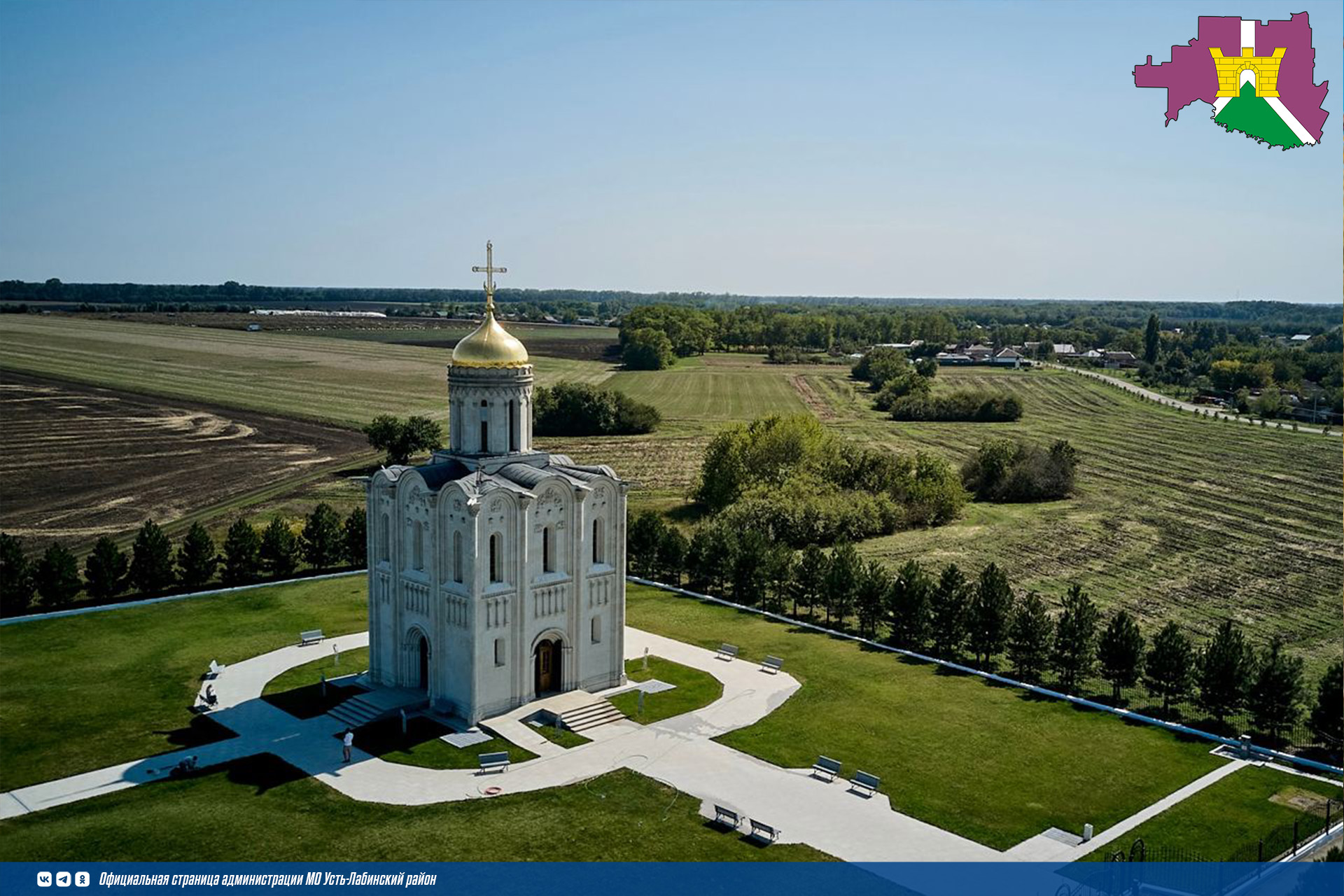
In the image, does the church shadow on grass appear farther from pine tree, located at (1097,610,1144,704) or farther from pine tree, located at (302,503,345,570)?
pine tree, located at (1097,610,1144,704)

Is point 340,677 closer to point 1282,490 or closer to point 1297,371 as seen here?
point 1282,490

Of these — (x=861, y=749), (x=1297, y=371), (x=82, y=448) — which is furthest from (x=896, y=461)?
(x=1297, y=371)

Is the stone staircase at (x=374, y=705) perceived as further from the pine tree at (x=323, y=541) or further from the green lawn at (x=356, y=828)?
→ the pine tree at (x=323, y=541)

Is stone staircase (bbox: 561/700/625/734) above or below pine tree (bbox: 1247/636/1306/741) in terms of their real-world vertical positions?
below

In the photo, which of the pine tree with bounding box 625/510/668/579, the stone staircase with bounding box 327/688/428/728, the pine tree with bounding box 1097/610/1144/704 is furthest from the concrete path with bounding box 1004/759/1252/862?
the pine tree with bounding box 625/510/668/579

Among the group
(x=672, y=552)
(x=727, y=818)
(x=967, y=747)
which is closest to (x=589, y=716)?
(x=727, y=818)

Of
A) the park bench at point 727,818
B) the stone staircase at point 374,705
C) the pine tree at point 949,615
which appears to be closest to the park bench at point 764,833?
the park bench at point 727,818
